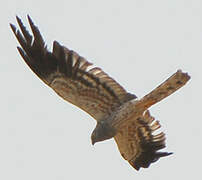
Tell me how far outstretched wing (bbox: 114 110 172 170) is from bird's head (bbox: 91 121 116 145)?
1.28 feet

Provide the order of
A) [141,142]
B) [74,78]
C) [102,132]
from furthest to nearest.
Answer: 1. [141,142]
2. [102,132]
3. [74,78]

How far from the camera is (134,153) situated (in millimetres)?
15414

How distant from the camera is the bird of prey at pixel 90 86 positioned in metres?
13.7

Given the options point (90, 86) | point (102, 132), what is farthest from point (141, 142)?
point (90, 86)

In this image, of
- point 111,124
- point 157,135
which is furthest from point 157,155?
point 111,124

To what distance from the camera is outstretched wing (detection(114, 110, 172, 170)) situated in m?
14.9

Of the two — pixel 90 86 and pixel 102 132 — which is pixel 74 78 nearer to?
pixel 90 86

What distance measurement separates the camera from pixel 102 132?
47.4 ft

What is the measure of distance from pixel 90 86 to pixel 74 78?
29cm

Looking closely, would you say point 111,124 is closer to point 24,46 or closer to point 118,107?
point 118,107

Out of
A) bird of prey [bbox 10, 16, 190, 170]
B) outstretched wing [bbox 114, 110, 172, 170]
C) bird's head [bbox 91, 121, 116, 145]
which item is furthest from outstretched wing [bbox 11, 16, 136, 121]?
outstretched wing [bbox 114, 110, 172, 170]

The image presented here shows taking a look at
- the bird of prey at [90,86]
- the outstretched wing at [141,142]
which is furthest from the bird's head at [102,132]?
the outstretched wing at [141,142]

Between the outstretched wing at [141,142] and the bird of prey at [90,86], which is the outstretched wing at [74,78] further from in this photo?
the outstretched wing at [141,142]

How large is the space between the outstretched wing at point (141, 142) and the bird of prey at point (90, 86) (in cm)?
21
